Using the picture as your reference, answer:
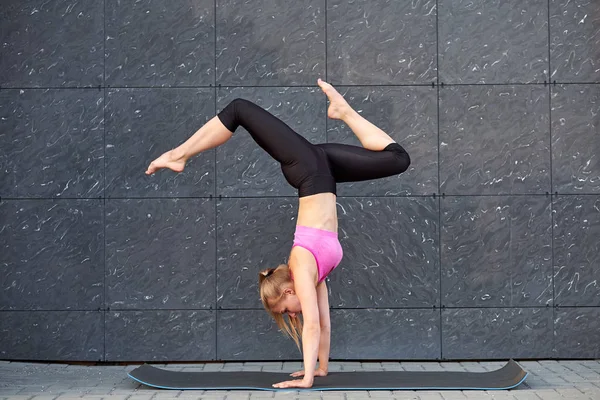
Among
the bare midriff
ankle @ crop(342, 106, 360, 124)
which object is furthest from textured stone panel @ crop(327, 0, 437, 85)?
the bare midriff

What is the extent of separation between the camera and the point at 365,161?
18.1 feet

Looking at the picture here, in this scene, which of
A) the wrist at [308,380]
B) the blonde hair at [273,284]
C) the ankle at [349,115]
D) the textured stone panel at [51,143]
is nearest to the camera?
the wrist at [308,380]

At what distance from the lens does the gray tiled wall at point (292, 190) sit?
6.79m

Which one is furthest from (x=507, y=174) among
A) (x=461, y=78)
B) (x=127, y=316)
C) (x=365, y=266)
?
(x=127, y=316)

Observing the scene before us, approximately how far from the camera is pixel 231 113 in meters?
5.52

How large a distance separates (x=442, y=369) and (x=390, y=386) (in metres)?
1.12

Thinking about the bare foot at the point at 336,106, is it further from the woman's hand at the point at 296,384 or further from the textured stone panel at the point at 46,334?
the textured stone panel at the point at 46,334

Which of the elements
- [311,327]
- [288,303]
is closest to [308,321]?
[311,327]

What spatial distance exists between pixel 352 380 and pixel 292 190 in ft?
5.69

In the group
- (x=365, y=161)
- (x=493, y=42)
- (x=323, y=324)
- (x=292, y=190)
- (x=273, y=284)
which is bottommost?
(x=323, y=324)

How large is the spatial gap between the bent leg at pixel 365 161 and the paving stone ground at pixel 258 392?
4.25 ft

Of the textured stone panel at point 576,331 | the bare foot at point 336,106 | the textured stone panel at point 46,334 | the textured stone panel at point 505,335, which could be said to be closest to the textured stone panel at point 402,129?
the textured stone panel at point 505,335

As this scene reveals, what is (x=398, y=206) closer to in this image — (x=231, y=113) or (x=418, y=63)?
(x=418, y=63)

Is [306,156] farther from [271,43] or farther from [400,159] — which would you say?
[271,43]
